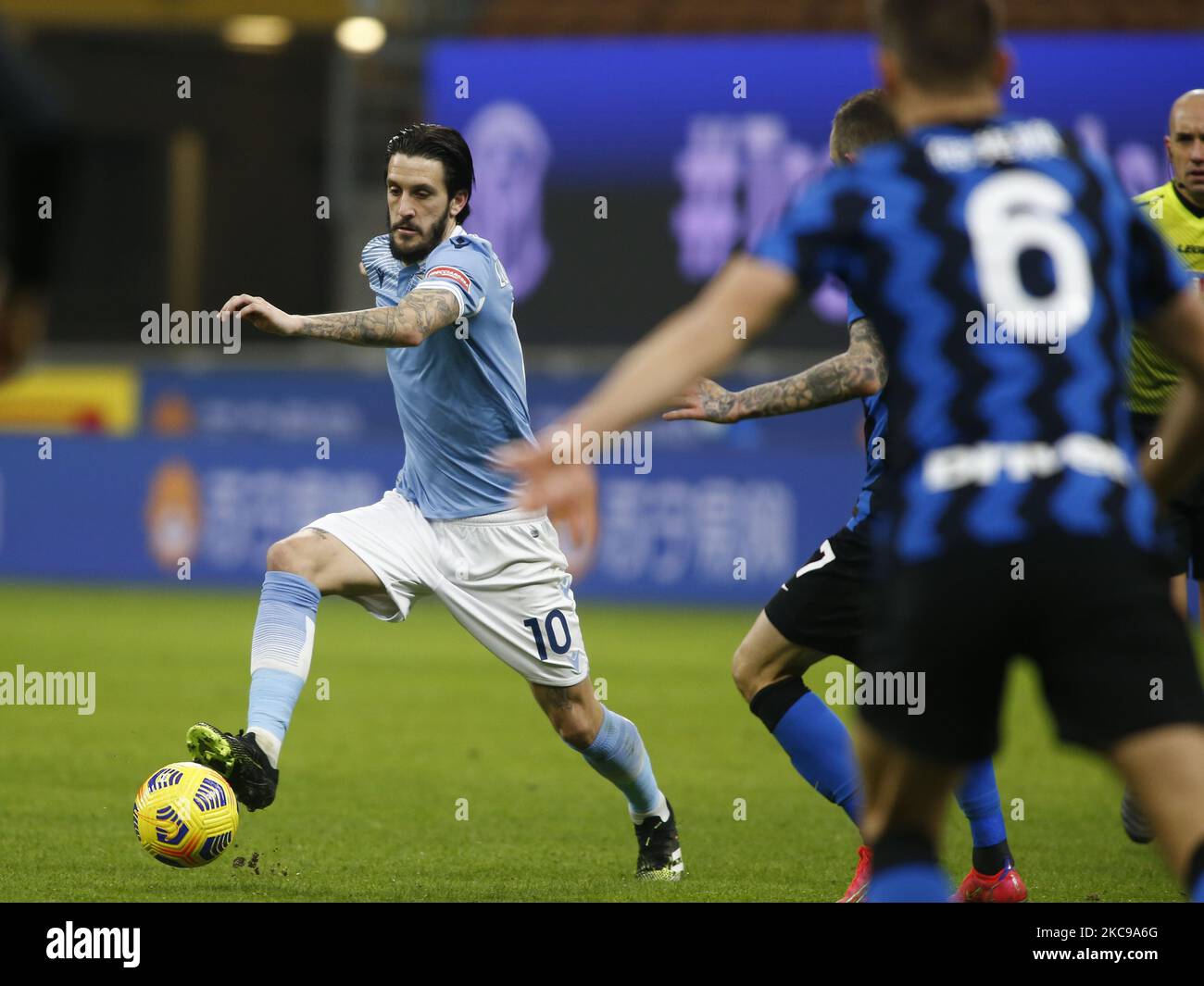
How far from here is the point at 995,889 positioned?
5555 mm

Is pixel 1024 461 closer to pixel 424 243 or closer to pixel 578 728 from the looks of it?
pixel 578 728

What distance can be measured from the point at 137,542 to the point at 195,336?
215 inches

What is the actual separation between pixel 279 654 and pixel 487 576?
79 cm

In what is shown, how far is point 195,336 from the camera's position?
811 inches

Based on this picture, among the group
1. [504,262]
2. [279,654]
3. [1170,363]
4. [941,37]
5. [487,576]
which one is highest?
[504,262]

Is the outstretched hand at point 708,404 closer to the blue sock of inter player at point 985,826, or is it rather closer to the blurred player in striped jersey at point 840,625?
the blurred player in striped jersey at point 840,625

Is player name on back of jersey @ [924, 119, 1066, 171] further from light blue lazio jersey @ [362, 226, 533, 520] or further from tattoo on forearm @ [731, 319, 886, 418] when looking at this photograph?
light blue lazio jersey @ [362, 226, 533, 520]

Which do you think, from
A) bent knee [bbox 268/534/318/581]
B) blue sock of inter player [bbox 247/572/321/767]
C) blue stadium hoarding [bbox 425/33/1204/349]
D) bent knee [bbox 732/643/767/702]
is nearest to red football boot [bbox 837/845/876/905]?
bent knee [bbox 732/643/767/702]

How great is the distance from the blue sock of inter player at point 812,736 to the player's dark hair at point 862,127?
1.63 meters

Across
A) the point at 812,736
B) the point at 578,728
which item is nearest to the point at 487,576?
the point at 578,728

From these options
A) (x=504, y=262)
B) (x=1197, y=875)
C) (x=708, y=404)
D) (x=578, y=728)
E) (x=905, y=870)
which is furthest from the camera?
(x=504, y=262)

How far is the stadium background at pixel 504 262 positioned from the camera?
46.2 ft

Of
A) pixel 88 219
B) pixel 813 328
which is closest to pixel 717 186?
pixel 813 328
